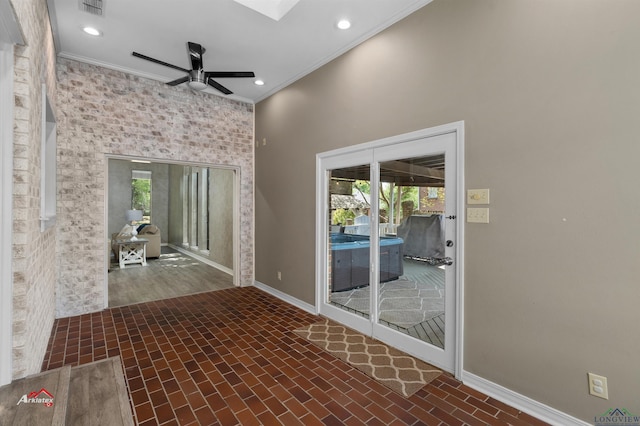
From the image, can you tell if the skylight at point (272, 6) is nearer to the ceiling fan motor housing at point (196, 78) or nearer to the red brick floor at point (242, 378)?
the ceiling fan motor housing at point (196, 78)

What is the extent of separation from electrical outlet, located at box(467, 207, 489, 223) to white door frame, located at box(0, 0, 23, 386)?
322 centimetres

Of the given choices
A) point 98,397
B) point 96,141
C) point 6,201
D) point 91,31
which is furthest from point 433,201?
point 96,141

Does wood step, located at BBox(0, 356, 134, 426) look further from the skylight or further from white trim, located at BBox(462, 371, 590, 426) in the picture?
the skylight

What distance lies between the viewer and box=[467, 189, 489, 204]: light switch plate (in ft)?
7.60

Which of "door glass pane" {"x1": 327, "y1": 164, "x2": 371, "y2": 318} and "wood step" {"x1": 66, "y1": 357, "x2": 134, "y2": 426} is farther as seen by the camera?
"door glass pane" {"x1": 327, "y1": 164, "x2": 371, "y2": 318}

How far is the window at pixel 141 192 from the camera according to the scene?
10.5 metres

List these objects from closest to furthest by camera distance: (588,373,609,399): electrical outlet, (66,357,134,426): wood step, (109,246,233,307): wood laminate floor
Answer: (66,357,134,426): wood step → (588,373,609,399): electrical outlet → (109,246,233,307): wood laminate floor

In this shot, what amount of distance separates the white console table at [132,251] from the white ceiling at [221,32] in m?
4.21

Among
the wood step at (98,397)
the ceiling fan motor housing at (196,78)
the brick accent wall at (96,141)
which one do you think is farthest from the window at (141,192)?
the wood step at (98,397)

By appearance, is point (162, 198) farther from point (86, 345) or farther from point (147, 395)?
point (147, 395)

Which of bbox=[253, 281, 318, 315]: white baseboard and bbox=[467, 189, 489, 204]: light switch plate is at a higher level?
bbox=[467, 189, 489, 204]: light switch plate

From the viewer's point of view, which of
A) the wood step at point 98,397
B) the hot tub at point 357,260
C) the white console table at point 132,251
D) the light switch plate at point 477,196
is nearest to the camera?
the wood step at point 98,397

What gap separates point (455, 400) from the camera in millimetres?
2193

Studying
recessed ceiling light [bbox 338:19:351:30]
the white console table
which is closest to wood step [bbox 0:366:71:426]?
recessed ceiling light [bbox 338:19:351:30]
